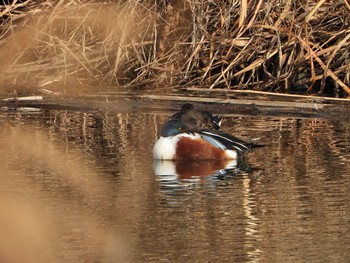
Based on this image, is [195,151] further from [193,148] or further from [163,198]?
[163,198]

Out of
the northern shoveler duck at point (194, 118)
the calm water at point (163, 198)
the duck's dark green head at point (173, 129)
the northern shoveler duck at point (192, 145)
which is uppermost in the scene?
the northern shoveler duck at point (194, 118)

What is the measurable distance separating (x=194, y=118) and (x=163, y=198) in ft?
6.73

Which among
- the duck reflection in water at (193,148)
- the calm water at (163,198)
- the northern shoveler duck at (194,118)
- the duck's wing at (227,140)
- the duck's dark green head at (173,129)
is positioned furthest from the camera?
the northern shoveler duck at (194,118)

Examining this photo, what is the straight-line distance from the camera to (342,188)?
7.18m

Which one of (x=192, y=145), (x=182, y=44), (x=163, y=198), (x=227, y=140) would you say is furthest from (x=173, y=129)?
(x=182, y=44)

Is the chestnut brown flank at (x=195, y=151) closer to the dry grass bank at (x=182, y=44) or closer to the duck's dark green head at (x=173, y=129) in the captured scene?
the duck's dark green head at (x=173, y=129)

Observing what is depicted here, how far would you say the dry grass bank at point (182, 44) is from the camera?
1209 cm

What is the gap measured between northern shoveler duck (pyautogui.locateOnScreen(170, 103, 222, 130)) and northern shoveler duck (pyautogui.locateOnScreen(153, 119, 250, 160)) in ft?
0.32

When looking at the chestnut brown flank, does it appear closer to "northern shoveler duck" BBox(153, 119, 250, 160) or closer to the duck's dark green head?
"northern shoveler duck" BBox(153, 119, 250, 160)

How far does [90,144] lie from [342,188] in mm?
2573

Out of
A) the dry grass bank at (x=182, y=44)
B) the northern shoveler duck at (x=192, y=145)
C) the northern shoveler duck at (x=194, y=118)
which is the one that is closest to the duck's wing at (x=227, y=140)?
the northern shoveler duck at (x=192, y=145)

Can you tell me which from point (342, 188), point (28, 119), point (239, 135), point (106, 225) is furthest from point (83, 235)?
point (28, 119)

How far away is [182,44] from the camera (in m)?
12.5

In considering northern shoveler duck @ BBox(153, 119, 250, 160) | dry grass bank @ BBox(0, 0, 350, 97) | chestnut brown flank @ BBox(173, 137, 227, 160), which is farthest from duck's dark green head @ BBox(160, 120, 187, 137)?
dry grass bank @ BBox(0, 0, 350, 97)
